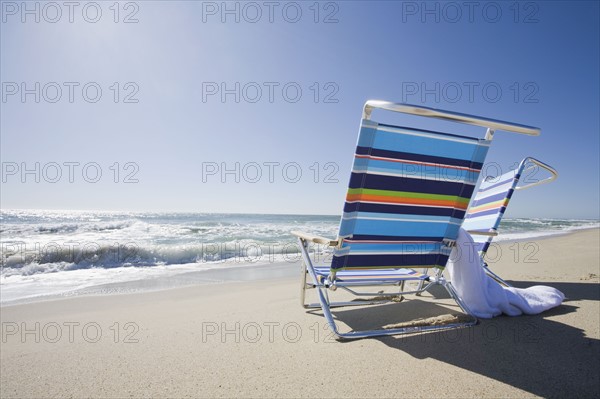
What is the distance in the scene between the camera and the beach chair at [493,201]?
10.9 ft

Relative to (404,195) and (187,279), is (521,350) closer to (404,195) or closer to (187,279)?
(404,195)

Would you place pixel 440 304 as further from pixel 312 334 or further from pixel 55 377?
pixel 55 377

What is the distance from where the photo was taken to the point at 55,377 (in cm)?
173

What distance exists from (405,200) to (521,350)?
1114 millimetres

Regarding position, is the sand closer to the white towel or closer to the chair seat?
the white towel

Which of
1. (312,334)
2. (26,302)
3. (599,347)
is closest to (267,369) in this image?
Answer: (312,334)

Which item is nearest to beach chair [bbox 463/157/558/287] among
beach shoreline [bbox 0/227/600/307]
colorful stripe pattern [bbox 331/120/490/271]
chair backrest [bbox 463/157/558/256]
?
chair backrest [bbox 463/157/558/256]

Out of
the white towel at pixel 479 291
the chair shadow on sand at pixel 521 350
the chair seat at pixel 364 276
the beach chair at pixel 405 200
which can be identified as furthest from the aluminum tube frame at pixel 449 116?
the chair shadow on sand at pixel 521 350

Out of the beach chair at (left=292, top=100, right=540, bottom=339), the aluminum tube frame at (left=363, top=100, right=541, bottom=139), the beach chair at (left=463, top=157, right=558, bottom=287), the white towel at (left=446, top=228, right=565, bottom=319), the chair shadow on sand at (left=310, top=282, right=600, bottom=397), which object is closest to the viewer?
the chair shadow on sand at (left=310, top=282, right=600, bottom=397)

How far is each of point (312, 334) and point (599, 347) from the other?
1747 millimetres

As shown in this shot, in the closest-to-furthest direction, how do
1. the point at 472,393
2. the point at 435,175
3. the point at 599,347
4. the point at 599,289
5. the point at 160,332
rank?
the point at 472,393 < the point at 599,347 < the point at 435,175 < the point at 160,332 < the point at 599,289

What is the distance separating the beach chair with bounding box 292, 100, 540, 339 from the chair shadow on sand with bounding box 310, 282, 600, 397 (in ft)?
0.48

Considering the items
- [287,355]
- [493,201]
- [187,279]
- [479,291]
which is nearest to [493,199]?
[493,201]

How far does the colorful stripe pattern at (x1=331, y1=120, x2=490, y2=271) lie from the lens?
1.95 meters
